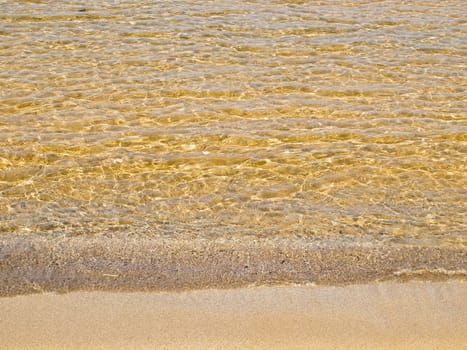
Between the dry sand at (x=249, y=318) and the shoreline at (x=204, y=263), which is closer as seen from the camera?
the dry sand at (x=249, y=318)

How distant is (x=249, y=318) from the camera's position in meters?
4.01

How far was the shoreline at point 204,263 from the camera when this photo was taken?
14.3 feet

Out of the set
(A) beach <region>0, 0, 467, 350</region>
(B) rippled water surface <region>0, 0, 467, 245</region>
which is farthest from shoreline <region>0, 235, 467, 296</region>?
(B) rippled water surface <region>0, 0, 467, 245</region>

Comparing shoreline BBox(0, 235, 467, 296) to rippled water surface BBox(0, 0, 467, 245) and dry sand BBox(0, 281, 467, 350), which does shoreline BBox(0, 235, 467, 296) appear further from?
rippled water surface BBox(0, 0, 467, 245)

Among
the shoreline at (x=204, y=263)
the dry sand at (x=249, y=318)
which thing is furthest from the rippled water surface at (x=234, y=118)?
the dry sand at (x=249, y=318)

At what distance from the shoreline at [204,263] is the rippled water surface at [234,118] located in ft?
0.71

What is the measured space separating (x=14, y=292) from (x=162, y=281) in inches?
36.0

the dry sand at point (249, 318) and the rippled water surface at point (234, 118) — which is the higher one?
the dry sand at point (249, 318)

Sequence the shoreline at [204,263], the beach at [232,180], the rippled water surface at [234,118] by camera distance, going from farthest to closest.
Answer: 1. the rippled water surface at [234,118]
2. the shoreline at [204,263]
3. the beach at [232,180]

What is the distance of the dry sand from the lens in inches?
149

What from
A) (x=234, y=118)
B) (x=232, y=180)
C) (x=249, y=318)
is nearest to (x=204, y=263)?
(x=249, y=318)

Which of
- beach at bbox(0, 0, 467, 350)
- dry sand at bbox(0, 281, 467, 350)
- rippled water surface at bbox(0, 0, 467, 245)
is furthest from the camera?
rippled water surface at bbox(0, 0, 467, 245)

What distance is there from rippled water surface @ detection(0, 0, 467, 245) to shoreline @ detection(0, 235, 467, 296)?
22 cm

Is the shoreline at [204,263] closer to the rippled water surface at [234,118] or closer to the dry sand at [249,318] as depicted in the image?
the dry sand at [249,318]
